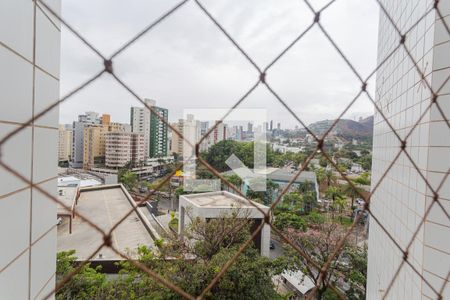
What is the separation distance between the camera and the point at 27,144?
35 cm

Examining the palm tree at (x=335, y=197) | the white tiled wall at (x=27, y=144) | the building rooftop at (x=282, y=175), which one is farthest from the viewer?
the building rooftop at (x=282, y=175)

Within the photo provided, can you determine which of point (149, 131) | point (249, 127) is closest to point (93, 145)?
point (149, 131)

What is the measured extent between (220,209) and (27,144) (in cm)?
Result: 429

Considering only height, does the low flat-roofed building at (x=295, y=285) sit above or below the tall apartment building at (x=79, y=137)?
below

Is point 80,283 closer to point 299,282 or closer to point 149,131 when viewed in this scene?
point 299,282

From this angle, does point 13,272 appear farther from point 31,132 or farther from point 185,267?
point 185,267

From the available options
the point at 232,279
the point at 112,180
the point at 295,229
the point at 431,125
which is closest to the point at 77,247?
the point at 232,279

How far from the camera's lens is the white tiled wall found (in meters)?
0.29

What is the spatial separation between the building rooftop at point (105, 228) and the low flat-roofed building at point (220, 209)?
83cm

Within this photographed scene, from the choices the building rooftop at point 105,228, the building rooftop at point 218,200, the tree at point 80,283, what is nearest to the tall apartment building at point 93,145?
the building rooftop at point 105,228

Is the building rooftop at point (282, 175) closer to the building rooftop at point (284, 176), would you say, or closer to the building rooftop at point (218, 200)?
the building rooftop at point (284, 176)

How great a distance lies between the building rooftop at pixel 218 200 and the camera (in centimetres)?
464

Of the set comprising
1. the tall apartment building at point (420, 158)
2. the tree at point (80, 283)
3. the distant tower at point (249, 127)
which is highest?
the distant tower at point (249, 127)

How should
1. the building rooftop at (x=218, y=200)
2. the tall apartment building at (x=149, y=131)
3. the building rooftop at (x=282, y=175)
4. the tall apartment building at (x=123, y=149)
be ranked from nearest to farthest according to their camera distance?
the building rooftop at (x=218, y=200), the tall apartment building at (x=149, y=131), the building rooftop at (x=282, y=175), the tall apartment building at (x=123, y=149)
